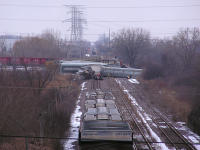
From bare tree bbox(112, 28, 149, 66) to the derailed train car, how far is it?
62.8 ft

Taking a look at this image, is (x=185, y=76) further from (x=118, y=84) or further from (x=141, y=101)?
(x=118, y=84)

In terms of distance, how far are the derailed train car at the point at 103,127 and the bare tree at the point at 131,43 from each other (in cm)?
1913

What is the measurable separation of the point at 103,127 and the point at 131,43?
2273cm

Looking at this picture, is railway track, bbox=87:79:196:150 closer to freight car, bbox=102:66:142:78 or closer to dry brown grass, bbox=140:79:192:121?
dry brown grass, bbox=140:79:192:121

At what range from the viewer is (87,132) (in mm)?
5938

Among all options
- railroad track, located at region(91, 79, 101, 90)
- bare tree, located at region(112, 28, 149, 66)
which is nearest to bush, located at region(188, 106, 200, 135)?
railroad track, located at region(91, 79, 101, 90)

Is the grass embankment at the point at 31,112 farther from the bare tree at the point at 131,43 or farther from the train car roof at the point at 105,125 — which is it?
the bare tree at the point at 131,43

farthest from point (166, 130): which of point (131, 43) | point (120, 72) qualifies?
point (131, 43)

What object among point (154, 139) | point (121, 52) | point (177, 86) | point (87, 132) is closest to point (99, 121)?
point (87, 132)

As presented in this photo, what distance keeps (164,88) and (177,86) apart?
0.80 metres

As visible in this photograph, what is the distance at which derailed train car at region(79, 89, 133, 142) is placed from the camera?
231 inches

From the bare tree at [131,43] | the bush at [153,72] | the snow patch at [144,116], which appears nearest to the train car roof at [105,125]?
the snow patch at [144,116]

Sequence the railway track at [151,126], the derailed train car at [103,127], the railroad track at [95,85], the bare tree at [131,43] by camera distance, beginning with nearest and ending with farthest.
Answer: the derailed train car at [103,127] → the railway track at [151,126] → the railroad track at [95,85] → the bare tree at [131,43]

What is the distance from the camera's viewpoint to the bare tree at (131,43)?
88.8 ft
